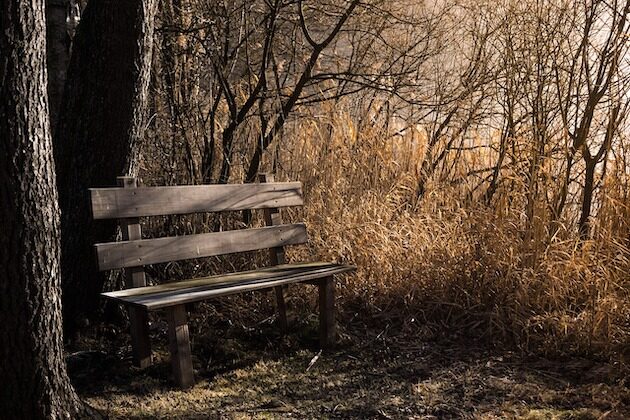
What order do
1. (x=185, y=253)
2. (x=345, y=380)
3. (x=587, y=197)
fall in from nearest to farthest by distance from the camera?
(x=345, y=380) < (x=185, y=253) < (x=587, y=197)

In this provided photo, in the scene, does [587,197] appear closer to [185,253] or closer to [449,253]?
[449,253]

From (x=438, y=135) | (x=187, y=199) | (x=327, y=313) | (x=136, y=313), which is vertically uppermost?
(x=438, y=135)

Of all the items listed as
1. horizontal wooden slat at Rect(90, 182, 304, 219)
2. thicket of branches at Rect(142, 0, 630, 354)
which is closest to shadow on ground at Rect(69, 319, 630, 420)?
→ thicket of branches at Rect(142, 0, 630, 354)

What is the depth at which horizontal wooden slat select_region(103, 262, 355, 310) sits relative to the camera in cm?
300

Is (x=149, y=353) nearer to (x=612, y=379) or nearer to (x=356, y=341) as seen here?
(x=356, y=341)

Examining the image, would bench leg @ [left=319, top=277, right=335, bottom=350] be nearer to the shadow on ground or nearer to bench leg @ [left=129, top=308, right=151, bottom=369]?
the shadow on ground

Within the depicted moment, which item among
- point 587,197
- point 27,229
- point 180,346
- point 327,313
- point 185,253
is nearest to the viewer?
point 27,229

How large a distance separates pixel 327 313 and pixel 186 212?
885mm

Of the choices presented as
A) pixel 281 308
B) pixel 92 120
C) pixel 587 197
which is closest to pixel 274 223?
pixel 281 308

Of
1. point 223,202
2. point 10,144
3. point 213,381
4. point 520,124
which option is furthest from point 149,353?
point 520,124

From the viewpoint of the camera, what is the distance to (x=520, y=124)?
4.70 meters

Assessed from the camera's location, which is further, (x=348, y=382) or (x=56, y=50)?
(x=56, y=50)

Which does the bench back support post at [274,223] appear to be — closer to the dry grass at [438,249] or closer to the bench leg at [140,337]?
the dry grass at [438,249]

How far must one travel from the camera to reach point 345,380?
3.41 metres
